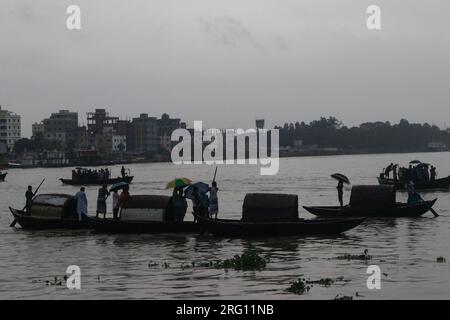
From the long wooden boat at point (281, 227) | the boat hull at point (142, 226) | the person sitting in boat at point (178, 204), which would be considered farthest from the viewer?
the person sitting in boat at point (178, 204)

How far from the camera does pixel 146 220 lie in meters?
28.1

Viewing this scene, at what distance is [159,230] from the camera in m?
28.0

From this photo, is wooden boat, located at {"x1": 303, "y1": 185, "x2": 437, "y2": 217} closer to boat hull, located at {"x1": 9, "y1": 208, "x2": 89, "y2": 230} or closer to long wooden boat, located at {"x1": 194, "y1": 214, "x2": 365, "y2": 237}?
long wooden boat, located at {"x1": 194, "y1": 214, "x2": 365, "y2": 237}

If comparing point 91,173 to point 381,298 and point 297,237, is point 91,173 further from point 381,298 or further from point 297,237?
point 381,298

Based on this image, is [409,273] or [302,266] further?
[302,266]

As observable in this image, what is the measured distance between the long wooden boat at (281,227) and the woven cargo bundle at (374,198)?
6.75 m

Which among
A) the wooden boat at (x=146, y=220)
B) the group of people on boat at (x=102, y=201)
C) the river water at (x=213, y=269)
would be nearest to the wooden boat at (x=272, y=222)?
the river water at (x=213, y=269)

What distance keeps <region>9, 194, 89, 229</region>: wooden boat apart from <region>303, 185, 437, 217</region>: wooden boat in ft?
32.7

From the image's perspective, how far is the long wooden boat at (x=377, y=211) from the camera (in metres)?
33.2

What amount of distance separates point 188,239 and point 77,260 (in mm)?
5007

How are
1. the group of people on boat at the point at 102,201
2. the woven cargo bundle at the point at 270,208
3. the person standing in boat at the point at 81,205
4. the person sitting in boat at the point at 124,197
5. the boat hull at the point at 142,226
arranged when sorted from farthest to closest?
the person standing in boat at the point at 81,205
the group of people on boat at the point at 102,201
the person sitting in boat at the point at 124,197
the boat hull at the point at 142,226
the woven cargo bundle at the point at 270,208

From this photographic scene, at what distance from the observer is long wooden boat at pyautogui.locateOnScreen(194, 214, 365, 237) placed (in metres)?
26.4

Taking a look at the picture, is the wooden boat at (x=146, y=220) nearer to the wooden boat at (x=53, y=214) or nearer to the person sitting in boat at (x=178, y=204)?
the person sitting in boat at (x=178, y=204)
